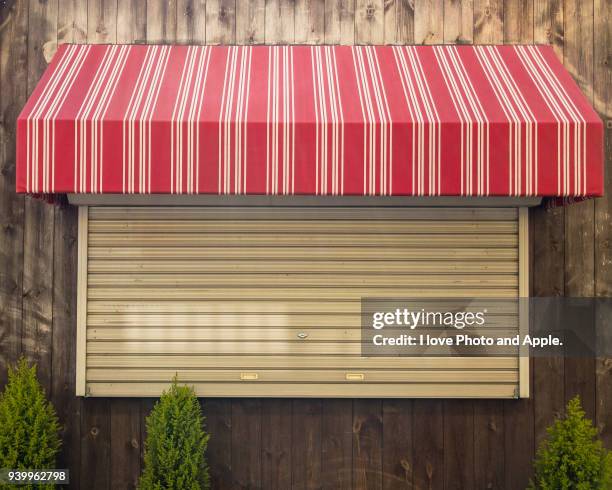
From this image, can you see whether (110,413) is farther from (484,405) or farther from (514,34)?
(514,34)

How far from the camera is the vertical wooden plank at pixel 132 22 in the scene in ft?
15.8

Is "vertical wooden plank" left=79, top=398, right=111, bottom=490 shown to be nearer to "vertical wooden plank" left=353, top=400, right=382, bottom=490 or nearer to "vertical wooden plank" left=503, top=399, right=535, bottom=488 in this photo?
"vertical wooden plank" left=353, top=400, right=382, bottom=490

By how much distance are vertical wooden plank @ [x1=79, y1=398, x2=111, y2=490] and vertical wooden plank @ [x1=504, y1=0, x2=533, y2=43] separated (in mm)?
4882

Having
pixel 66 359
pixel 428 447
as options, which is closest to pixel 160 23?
pixel 66 359

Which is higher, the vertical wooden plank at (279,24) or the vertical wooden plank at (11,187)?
the vertical wooden plank at (279,24)

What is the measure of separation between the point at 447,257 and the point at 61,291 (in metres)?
3.35

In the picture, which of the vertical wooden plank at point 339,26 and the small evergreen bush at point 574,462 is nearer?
the small evergreen bush at point 574,462

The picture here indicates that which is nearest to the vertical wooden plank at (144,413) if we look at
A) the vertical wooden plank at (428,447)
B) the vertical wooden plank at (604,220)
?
the vertical wooden plank at (428,447)

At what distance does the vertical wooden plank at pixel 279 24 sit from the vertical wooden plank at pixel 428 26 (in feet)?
3.61

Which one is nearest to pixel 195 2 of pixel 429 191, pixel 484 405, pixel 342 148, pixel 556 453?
pixel 342 148

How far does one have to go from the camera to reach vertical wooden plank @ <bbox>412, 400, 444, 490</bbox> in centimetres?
471

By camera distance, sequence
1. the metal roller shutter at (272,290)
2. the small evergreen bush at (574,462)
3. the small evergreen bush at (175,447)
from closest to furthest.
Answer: the small evergreen bush at (574,462), the small evergreen bush at (175,447), the metal roller shutter at (272,290)

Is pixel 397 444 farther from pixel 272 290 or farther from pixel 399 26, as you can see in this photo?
pixel 399 26

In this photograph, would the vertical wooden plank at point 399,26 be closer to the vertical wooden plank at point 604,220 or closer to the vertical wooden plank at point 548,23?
the vertical wooden plank at point 548,23
